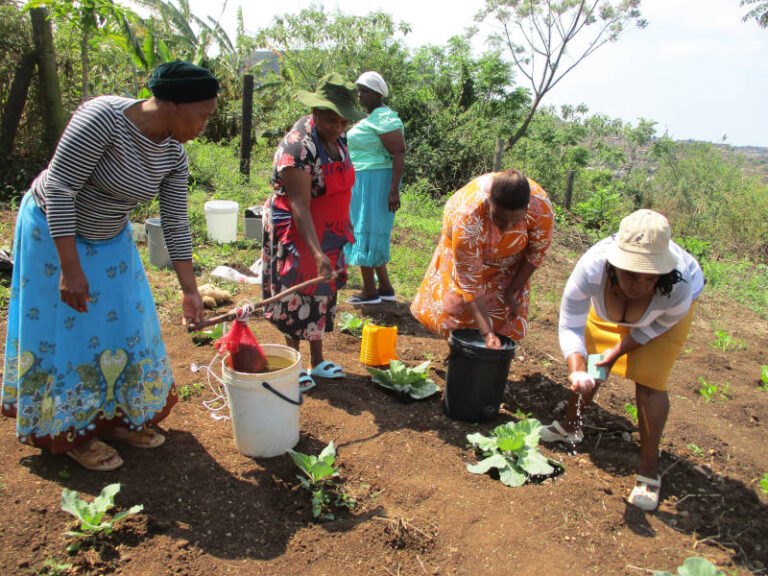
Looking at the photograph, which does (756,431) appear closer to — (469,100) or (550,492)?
(550,492)

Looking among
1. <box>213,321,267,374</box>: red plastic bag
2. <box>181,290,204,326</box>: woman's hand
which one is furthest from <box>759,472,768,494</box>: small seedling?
<box>181,290,204,326</box>: woman's hand

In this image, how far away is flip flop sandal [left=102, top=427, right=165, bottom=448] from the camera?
2537mm

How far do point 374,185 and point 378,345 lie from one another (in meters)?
1.64

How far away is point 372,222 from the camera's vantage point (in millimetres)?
4785

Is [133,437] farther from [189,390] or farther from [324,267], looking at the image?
[324,267]

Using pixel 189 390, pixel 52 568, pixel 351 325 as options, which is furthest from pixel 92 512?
pixel 351 325

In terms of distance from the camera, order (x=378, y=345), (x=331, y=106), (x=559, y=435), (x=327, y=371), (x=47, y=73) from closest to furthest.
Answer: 1. (x=331, y=106)
2. (x=559, y=435)
3. (x=327, y=371)
4. (x=378, y=345)
5. (x=47, y=73)

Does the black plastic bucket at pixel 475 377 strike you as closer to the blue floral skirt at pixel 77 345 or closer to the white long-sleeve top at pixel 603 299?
the white long-sleeve top at pixel 603 299

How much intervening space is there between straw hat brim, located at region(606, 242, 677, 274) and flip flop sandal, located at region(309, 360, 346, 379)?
71.7 inches

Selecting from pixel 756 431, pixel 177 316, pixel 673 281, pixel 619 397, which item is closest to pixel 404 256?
pixel 177 316

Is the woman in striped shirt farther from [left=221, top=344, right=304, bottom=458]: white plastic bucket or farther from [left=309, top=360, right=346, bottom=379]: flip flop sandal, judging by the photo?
[left=309, top=360, right=346, bottom=379]: flip flop sandal

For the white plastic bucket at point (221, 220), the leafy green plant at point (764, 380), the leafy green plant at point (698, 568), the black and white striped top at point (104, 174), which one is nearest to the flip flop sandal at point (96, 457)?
the black and white striped top at point (104, 174)

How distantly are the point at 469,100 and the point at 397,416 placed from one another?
1329 centimetres

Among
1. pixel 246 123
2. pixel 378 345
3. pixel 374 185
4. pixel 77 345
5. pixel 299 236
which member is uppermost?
pixel 246 123
